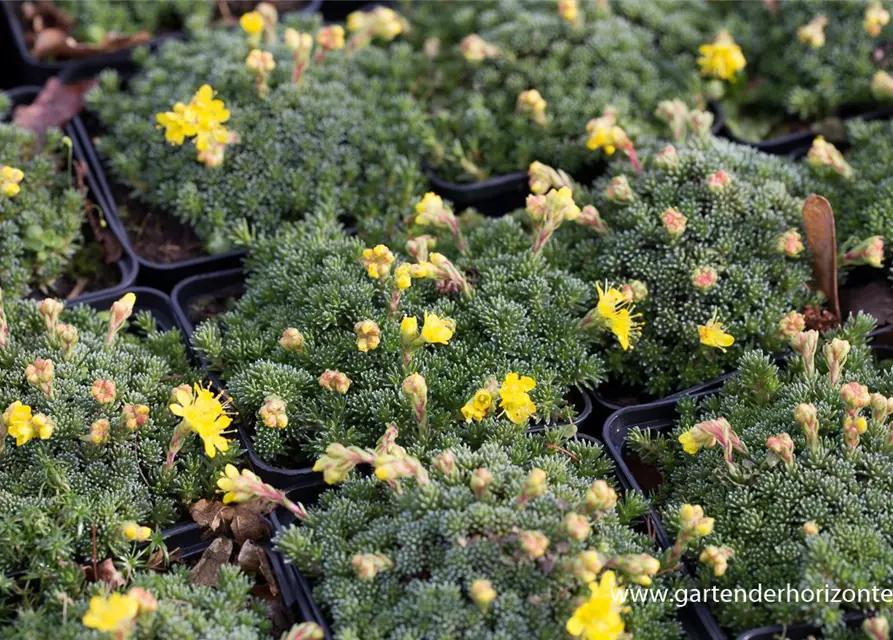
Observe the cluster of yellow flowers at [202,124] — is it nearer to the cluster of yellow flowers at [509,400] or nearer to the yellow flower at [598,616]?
the cluster of yellow flowers at [509,400]

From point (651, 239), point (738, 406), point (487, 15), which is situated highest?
point (487, 15)

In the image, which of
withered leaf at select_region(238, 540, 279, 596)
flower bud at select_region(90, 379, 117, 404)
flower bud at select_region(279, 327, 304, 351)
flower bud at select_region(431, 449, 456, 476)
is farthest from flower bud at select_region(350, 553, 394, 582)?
flower bud at select_region(90, 379, 117, 404)

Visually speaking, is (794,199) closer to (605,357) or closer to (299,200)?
(605,357)

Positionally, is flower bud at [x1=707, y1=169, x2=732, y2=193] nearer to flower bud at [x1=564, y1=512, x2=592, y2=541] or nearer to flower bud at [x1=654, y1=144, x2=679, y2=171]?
flower bud at [x1=654, y1=144, x2=679, y2=171]

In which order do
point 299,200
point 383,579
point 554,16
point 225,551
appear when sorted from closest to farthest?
1. point 383,579
2. point 225,551
3. point 299,200
4. point 554,16

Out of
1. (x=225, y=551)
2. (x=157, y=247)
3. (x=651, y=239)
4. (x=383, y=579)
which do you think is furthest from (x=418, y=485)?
(x=157, y=247)
